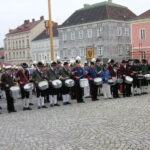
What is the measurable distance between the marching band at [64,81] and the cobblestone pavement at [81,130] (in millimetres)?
2345

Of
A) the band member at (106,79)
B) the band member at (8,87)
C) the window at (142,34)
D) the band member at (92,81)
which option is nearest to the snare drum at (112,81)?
the band member at (106,79)

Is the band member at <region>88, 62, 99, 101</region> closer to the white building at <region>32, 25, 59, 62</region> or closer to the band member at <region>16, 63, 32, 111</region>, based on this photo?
the band member at <region>16, 63, 32, 111</region>

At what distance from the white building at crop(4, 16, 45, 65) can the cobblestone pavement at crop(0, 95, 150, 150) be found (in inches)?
3029

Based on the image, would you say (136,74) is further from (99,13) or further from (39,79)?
(99,13)

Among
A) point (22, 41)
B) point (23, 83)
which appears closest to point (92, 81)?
point (23, 83)

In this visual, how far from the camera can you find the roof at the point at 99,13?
6075 centimetres

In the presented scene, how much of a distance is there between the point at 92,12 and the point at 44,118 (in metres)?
54.5

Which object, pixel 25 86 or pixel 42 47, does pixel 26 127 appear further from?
pixel 42 47

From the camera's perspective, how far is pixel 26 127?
9.59m

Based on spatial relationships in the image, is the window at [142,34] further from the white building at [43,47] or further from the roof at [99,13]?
the white building at [43,47]

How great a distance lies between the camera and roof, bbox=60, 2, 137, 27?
199 feet

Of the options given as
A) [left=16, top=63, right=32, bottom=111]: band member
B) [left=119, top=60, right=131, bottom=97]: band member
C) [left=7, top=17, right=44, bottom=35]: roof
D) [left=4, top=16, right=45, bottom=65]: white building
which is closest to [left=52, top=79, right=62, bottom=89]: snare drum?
[left=16, top=63, right=32, bottom=111]: band member

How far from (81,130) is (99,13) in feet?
179

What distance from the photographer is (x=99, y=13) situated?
61594mm
